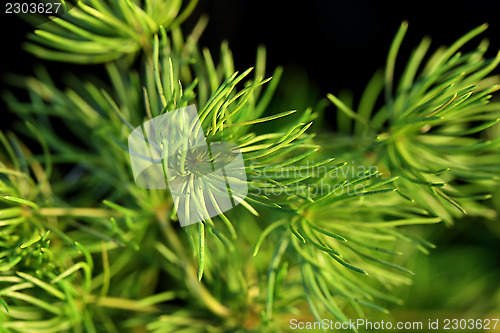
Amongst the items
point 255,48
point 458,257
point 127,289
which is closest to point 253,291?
point 127,289

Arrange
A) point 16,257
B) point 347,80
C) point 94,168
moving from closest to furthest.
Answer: point 16,257 < point 94,168 < point 347,80

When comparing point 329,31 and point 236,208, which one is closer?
point 236,208

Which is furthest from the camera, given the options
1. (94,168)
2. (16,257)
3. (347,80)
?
(347,80)

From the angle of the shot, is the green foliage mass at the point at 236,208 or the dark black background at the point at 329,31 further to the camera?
the dark black background at the point at 329,31

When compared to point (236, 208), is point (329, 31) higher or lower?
higher

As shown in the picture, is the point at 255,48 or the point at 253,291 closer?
the point at 253,291

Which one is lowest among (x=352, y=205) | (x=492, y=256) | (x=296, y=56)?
(x=492, y=256)

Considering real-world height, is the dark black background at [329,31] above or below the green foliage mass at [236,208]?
above

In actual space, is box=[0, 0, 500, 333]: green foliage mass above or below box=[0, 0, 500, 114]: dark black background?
below

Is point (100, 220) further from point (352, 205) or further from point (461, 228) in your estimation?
point (461, 228)

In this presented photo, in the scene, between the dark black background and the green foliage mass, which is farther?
the dark black background

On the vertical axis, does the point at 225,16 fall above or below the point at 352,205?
above
